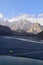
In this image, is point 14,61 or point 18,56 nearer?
point 14,61

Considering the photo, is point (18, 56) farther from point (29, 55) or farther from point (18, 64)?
point (18, 64)

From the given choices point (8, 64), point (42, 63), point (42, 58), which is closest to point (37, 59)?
point (42, 58)

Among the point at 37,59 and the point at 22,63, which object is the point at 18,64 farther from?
the point at 37,59

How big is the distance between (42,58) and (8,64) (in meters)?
3.16

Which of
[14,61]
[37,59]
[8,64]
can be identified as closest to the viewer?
[8,64]

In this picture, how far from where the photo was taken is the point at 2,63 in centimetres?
1344

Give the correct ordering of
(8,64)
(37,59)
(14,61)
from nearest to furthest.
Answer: (8,64) < (14,61) < (37,59)

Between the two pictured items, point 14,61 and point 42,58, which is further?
point 42,58

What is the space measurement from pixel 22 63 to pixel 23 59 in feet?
4.83

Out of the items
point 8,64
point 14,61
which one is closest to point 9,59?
point 14,61

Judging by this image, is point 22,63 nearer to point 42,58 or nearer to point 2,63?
point 2,63

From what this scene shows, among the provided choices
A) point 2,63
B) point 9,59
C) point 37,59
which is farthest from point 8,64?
point 37,59

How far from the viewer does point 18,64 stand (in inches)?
524

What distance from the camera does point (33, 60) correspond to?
1476 centimetres
